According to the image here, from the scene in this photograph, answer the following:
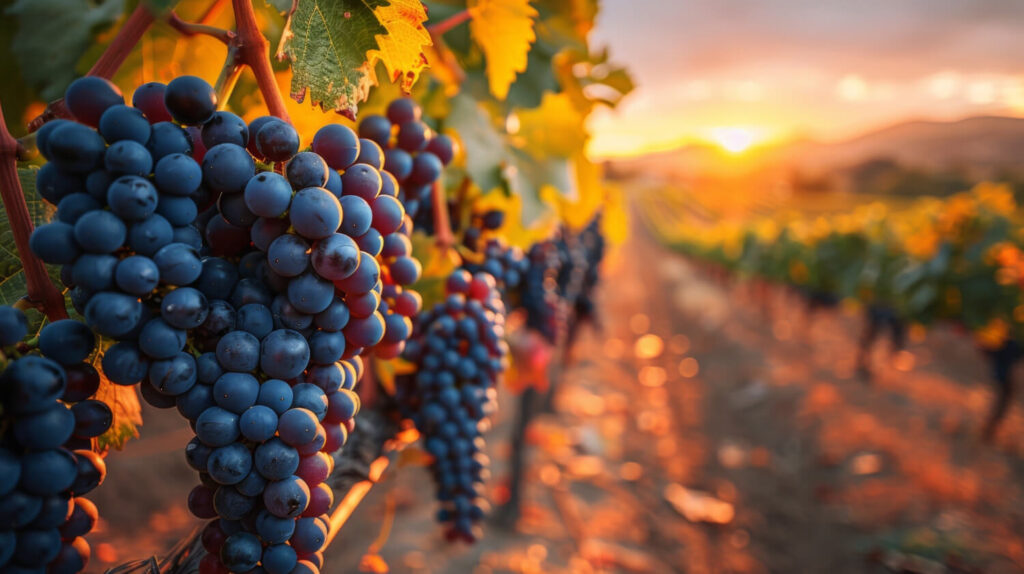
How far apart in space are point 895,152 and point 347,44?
126m

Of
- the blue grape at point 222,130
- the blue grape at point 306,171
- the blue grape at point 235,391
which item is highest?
the blue grape at point 222,130

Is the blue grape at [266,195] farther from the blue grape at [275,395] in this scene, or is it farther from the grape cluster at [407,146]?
the grape cluster at [407,146]

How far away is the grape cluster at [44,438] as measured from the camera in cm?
50

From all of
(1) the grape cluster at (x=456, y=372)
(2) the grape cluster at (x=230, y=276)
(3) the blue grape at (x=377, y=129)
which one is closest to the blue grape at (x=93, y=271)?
(2) the grape cluster at (x=230, y=276)

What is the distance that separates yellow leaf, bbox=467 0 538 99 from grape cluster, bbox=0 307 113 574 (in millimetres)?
907

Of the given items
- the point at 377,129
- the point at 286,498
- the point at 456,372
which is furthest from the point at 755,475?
the point at 286,498

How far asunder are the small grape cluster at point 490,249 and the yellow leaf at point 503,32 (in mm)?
390

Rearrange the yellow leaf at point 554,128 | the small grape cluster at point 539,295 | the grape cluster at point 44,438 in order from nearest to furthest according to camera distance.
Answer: the grape cluster at point 44,438
the yellow leaf at point 554,128
the small grape cluster at point 539,295

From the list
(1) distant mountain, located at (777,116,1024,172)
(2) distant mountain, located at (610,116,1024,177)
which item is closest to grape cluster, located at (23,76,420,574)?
(2) distant mountain, located at (610,116,1024,177)

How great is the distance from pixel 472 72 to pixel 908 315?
827cm

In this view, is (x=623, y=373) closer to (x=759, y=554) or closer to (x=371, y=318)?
(x=759, y=554)

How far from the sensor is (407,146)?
1.00 metres

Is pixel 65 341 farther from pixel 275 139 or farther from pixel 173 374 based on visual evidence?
pixel 275 139

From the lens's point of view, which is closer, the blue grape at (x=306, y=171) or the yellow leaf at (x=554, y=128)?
the blue grape at (x=306, y=171)
